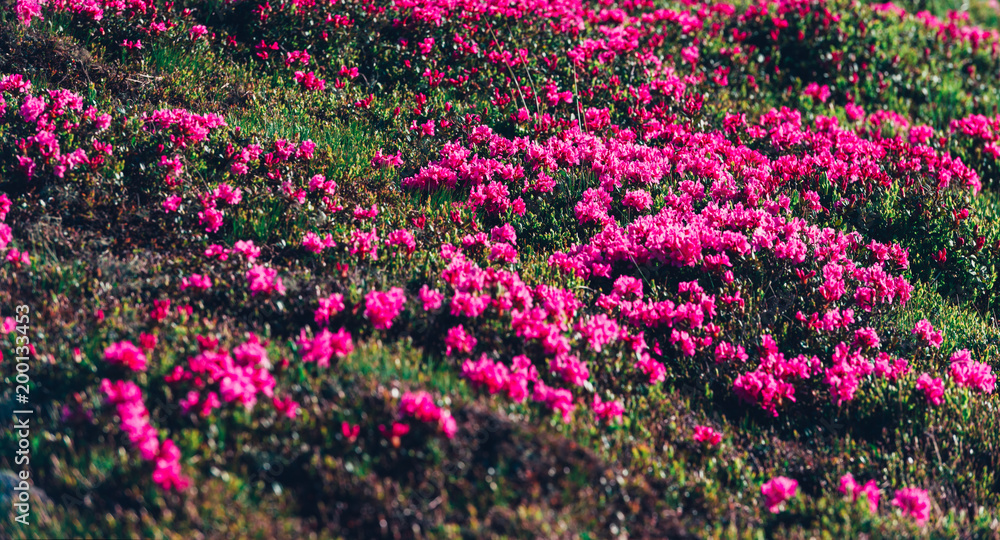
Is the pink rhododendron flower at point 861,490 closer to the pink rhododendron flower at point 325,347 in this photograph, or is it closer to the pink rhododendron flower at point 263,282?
the pink rhododendron flower at point 325,347

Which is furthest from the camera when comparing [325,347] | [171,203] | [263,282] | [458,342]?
[171,203]

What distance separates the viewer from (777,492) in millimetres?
4195

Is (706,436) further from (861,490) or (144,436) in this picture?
(144,436)

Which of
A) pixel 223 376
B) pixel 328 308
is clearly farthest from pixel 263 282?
pixel 223 376

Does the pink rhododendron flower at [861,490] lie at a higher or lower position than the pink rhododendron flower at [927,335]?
lower

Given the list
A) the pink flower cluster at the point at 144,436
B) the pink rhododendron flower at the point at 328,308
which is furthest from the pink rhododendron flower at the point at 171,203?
the pink flower cluster at the point at 144,436

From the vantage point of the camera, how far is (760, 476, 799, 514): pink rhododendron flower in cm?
419

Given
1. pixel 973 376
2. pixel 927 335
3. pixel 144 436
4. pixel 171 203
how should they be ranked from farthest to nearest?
pixel 927 335, pixel 171 203, pixel 973 376, pixel 144 436

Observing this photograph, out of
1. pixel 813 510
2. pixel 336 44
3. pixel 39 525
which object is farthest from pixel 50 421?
pixel 336 44

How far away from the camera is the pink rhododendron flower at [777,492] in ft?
13.7

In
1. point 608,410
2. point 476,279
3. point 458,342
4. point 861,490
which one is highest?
point 476,279

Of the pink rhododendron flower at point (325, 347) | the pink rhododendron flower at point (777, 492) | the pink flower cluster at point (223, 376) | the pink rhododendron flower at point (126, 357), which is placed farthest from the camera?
the pink rhododendron flower at point (325, 347)

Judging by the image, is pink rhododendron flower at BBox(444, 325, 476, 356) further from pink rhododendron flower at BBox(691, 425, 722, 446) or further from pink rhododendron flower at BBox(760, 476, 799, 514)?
pink rhododendron flower at BBox(760, 476, 799, 514)

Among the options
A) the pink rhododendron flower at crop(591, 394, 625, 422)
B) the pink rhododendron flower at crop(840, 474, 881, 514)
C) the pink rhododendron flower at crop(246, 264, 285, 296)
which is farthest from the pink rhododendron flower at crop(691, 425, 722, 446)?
the pink rhododendron flower at crop(246, 264, 285, 296)
